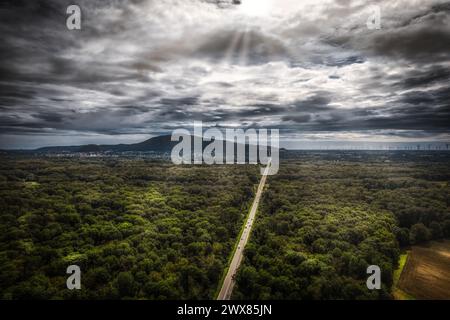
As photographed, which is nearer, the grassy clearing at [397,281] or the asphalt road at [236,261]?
the asphalt road at [236,261]

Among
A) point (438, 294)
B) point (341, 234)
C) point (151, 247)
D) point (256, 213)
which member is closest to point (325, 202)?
point (256, 213)

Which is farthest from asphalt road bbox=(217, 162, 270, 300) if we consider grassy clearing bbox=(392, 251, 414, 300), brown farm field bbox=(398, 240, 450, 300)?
brown farm field bbox=(398, 240, 450, 300)

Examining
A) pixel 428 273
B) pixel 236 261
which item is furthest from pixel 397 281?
pixel 236 261

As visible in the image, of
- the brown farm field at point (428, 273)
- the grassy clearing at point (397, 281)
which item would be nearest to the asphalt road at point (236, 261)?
the grassy clearing at point (397, 281)

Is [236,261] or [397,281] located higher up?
[236,261]

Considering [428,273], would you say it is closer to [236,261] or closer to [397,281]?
[397,281]

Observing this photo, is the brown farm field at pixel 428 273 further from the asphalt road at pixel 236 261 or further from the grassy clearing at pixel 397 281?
the asphalt road at pixel 236 261

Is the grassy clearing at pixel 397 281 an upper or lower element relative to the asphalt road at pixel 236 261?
lower

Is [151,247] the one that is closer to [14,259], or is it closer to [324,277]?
[14,259]
